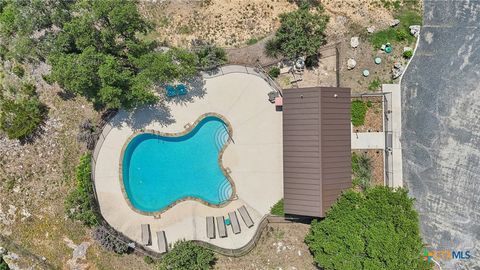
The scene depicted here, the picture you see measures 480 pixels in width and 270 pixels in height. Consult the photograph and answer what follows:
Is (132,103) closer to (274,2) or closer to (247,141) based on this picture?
(247,141)

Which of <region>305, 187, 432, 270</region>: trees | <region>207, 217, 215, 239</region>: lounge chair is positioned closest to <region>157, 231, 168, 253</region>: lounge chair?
<region>207, 217, 215, 239</region>: lounge chair

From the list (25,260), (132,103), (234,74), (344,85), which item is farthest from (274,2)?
(25,260)

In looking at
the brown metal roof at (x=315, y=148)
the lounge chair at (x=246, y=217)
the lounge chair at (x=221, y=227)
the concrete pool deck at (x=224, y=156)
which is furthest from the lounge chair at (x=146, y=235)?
the brown metal roof at (x=315, y=148)

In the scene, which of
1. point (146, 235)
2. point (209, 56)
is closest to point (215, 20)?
point (209, 56)

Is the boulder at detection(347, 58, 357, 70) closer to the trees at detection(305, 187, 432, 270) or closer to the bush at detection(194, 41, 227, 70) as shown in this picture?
the trees at detection(305, 187, 432, 270)

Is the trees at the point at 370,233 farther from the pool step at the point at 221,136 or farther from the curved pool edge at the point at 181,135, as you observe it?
the pool step at the point at 221,136

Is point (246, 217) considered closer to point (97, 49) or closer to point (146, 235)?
point (146, 235)
